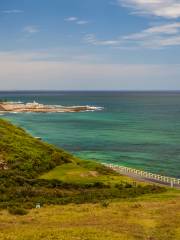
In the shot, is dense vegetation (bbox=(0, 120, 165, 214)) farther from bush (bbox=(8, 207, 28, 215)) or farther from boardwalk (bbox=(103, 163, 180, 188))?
boardwalk (bbox=(103, 163, 180, 188))

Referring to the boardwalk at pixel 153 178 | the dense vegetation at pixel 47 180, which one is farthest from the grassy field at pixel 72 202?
the boardwalk at pixel 153 178

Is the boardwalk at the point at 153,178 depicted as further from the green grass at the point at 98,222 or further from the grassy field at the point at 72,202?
the green grass at the point at 98,222

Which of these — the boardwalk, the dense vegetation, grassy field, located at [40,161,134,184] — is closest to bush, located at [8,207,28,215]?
the dense vegetation

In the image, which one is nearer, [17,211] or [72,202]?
[17,211]

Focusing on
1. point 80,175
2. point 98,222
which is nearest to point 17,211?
point 98,222

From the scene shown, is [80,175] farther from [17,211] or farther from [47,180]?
[17,211]

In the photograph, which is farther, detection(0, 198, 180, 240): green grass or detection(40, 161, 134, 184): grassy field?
detection(40, 161, 134, 184): grassy field
